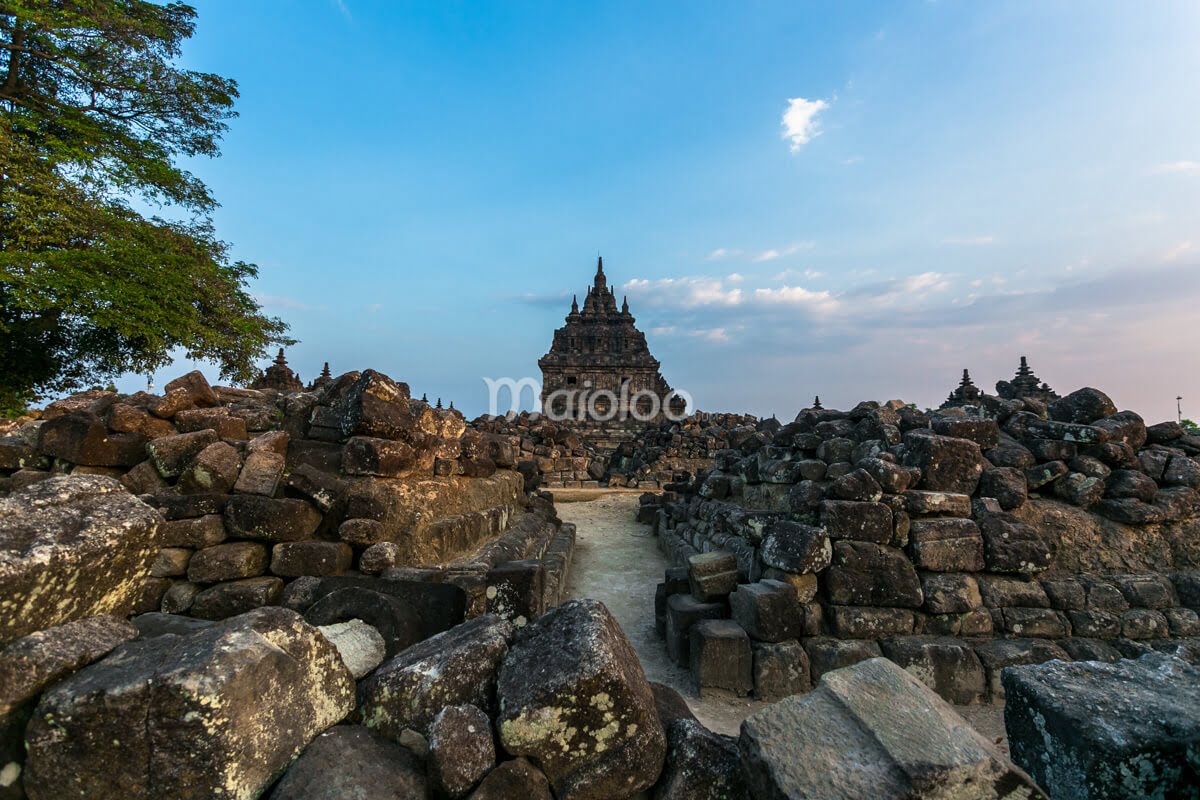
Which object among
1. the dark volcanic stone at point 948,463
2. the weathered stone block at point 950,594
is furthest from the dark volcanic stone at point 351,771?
the dark volcanic stone at point 948,463

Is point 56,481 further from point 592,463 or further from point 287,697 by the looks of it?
point 592,463

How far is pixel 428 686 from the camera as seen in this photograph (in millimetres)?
1998

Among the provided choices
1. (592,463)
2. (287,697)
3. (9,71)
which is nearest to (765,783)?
(287,697)

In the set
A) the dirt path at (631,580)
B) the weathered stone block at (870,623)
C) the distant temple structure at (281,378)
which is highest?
the distant temple structure at (281,378)

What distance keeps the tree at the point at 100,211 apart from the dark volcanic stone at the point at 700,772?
1702cm

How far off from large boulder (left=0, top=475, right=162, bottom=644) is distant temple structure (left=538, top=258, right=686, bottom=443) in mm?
36331

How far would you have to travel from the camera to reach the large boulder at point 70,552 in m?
1.75

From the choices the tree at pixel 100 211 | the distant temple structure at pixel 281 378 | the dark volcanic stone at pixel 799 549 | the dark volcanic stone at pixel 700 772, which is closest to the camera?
the dark volcanic stone at pixel 700 772

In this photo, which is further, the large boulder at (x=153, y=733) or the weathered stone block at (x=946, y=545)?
the weathered stone block at (x=946, y=545)

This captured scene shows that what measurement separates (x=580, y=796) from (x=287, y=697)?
105cm

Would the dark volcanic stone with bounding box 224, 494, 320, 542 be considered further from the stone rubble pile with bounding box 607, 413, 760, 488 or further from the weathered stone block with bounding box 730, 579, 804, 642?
the stone rubble pile with bounding box 607, 413, 760, 488

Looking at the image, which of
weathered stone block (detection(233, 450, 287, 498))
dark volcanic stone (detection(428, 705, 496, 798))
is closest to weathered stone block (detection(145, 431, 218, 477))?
weathered stone block (detection(233, 450, 287, 498))

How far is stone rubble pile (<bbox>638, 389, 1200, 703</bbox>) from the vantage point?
14.9 feet

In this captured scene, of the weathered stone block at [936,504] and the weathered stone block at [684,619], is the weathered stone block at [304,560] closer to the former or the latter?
the weathered stone block at [684,619]
